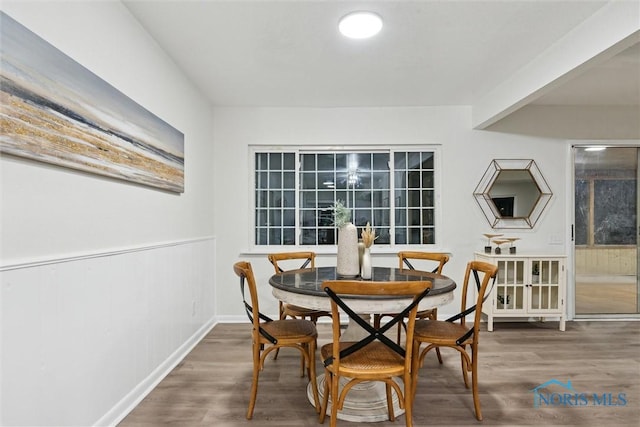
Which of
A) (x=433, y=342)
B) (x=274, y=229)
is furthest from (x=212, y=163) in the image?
(x=433, y=342)

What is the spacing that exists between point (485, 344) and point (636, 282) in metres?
2.35

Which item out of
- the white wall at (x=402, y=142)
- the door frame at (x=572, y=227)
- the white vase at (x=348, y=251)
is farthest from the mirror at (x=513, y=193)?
the white vase at (x=348, y=251)

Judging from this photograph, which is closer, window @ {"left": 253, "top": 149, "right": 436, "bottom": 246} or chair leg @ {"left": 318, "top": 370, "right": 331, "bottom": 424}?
chair leg @ {"left": 318, "top": 370, "right": 331, "bottom": 424}

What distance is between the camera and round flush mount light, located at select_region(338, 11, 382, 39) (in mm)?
2115

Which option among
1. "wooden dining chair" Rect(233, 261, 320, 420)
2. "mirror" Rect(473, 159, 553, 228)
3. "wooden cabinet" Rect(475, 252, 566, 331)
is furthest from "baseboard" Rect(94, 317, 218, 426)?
"mirror" Rect(473, 159, 553, 228)

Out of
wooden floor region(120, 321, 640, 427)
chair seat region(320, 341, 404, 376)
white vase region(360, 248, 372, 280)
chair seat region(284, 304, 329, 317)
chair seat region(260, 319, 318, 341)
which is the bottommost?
wooden floor region(120, 321, 640, 427)

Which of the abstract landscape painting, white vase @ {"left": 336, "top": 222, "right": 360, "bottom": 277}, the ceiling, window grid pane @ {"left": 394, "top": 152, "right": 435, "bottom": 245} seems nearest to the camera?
the abstract landscape painting

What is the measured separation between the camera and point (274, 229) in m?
4.05

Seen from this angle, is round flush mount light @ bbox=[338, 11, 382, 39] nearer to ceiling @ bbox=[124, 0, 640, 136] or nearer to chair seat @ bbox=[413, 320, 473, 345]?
ceiling @ bbox=[124, 0, 640, 136]

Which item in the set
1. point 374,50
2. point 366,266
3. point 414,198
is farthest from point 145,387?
point 414,198

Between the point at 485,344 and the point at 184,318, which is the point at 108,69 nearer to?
the point at 184,318

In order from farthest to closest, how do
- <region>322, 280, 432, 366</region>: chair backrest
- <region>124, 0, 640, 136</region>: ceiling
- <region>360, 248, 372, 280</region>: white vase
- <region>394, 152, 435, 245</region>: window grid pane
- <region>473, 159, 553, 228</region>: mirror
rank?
1. <region>394, 152, 435, 245</region>: window grid pane
2. <region>473, 159, 553, 228</region>: mirror
3. <region>360, 248, 372, 280</region>: white vase
4. <region>124, 0, 640, 136</region>: ceiling
5. <region>322, 280, 432, 366</region>: chair backrest

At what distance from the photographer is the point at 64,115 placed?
5.06 ft

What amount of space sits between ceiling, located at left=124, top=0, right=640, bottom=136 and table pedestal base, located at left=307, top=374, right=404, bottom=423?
2410 mm
